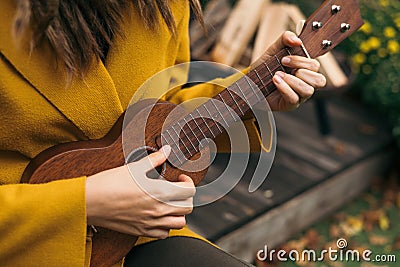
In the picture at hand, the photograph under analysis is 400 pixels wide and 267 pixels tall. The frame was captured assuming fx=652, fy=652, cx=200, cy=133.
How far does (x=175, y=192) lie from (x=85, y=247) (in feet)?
0.67

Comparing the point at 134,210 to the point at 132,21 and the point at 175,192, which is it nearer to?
the point at 175,192

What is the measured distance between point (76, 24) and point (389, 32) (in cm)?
252

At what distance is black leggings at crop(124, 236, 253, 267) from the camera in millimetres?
1352

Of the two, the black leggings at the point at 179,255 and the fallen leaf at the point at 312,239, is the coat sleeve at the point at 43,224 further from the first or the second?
the fallen leaf at the point at 312,239

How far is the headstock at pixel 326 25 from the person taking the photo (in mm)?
1423

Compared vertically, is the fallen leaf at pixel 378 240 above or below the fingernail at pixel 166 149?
below

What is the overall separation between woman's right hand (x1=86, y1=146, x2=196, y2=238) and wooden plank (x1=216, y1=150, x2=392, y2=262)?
1196 millimetres

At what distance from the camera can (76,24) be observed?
1178 millimetres

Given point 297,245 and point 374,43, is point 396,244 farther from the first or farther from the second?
point 374,43

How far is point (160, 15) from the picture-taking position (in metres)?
1.36

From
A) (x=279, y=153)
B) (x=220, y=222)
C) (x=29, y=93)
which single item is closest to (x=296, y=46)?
(x=29, y=93)

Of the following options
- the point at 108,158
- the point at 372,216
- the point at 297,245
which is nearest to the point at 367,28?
the point at 372,216

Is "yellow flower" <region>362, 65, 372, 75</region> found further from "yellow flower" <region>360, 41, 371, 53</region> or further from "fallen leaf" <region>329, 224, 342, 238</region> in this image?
"fallen leaf" <region>329, 224, 342, 238</region>

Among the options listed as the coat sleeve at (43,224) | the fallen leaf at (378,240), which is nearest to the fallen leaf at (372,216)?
the fallen leaf at (378,240)
